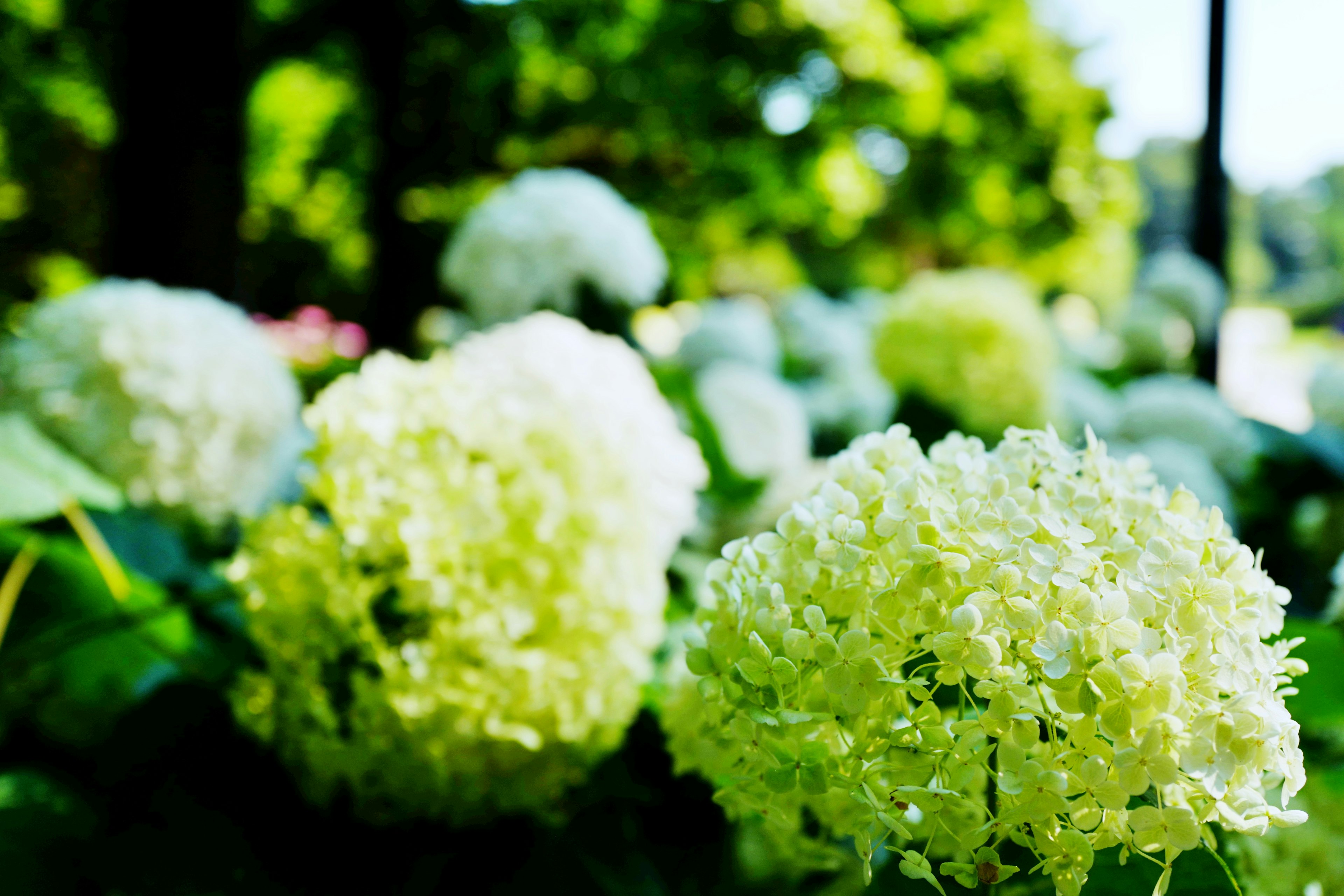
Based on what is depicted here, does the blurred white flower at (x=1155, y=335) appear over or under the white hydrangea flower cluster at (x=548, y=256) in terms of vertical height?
under

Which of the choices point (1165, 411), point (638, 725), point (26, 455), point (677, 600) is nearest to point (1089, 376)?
point (1165, 411)

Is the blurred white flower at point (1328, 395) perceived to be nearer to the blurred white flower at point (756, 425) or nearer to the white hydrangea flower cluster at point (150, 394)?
the blurred white flower at point (756, 425)

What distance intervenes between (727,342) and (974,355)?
0.40 m

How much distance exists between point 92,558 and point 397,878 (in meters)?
0.31

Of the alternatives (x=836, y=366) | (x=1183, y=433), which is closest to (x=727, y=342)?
(x=836, y=366)

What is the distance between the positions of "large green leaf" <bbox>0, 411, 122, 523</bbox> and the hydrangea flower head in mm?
856

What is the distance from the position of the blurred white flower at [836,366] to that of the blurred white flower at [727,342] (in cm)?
10

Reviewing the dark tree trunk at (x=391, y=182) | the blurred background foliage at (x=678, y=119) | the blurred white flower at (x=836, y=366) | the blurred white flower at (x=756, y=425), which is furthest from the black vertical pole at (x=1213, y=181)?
the dark tree trunk at (x=391, y=182)

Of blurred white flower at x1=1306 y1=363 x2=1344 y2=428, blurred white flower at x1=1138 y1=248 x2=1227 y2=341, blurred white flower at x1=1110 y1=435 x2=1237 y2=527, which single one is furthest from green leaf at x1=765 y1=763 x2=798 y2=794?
blurred white flower at x1=1138 y1=248 x2=1227 y2=341

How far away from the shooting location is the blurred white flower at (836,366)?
4.31 feet

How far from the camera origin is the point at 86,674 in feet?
1.88

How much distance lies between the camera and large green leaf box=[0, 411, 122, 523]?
0.58m

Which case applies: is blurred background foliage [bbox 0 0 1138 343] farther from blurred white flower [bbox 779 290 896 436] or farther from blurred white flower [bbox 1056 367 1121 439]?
blurred white flower [bbox 1056 367 1121 439]

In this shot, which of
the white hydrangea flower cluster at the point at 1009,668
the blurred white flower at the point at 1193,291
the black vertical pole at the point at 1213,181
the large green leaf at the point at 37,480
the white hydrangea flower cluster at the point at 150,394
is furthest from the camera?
the blurred white flower at the point at 1193,291
